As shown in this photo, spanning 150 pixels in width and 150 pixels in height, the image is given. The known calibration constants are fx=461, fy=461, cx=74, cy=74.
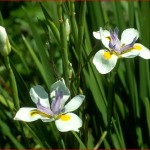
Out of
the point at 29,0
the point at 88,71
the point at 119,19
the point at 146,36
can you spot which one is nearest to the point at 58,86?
the point at 88,71

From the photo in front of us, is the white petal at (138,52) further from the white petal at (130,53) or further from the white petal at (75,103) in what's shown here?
the white petal at (75,103)

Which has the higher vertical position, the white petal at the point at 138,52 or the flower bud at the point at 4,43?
the flower bud at the point at 4,43

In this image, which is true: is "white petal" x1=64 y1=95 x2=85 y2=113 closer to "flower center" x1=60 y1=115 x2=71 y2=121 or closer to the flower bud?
"flower center" x1=60 y1=115 x2=71 y2=121

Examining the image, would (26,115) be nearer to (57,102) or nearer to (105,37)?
(57,102)

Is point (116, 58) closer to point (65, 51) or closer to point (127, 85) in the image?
point (65, 51)

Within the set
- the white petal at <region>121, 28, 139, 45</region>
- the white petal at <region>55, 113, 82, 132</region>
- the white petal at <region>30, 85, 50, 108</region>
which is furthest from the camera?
the white petal at <region>121, 28, 139, 45</region>

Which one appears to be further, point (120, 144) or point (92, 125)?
point (92, 125)

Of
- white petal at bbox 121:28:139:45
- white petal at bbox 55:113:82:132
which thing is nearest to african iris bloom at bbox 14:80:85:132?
white petal at bbox 55:113:82:132

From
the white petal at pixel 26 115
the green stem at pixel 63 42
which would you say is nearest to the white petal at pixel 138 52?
the green stem at pixel 63 42
